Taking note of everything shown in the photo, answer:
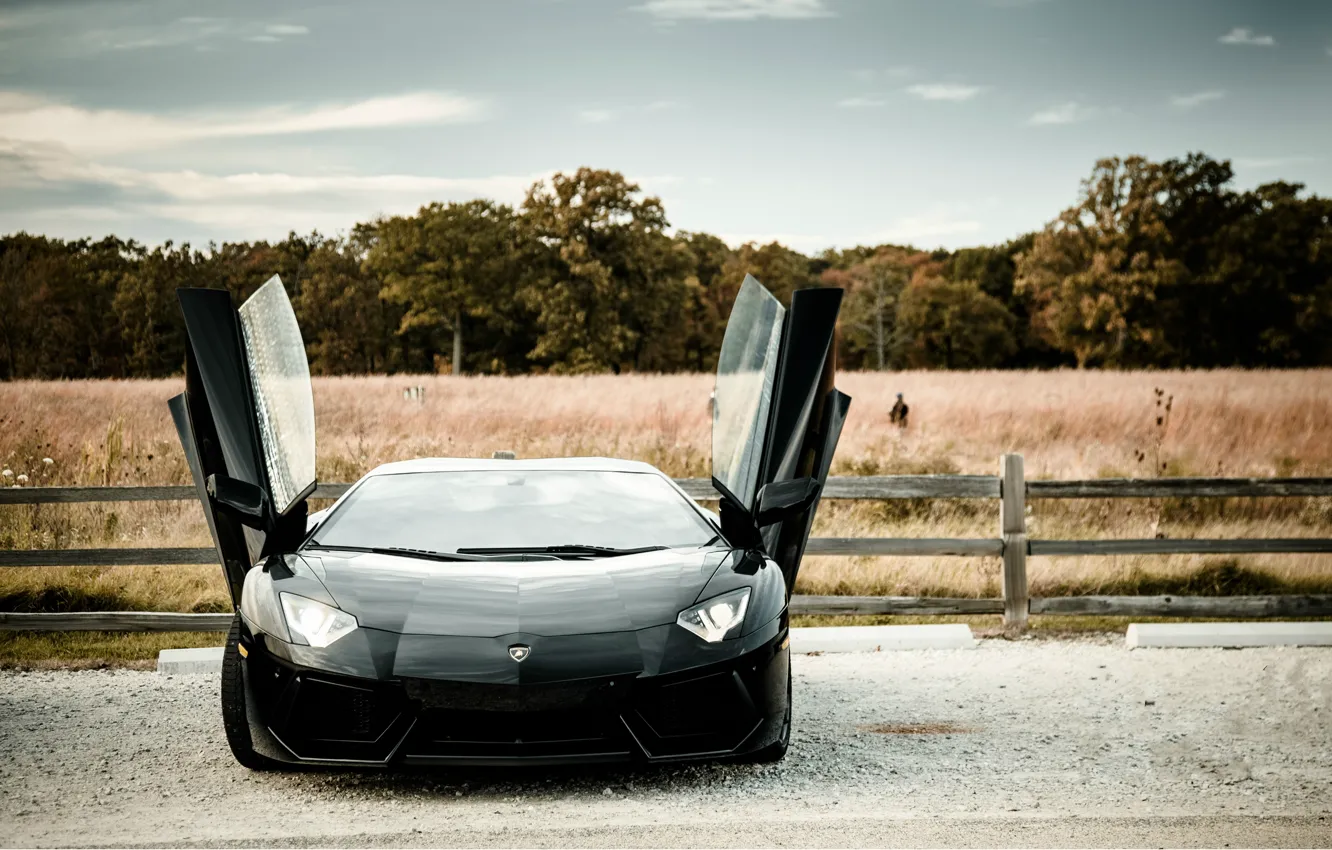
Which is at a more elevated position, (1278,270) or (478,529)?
(1278,270)

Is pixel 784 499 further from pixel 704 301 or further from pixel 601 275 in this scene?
pixel 704 301

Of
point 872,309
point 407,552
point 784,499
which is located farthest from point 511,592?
point 872,309

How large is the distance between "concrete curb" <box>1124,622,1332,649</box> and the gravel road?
38.4 inches

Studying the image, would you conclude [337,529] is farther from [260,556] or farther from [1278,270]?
[1278,270]

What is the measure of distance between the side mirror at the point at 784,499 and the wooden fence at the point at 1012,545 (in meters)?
2.77

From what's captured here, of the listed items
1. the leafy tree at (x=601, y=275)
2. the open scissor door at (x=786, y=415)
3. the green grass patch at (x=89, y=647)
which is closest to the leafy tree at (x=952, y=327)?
the leafy tree at (x=601, y=275)

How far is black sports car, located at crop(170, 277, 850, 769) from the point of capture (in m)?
3.80

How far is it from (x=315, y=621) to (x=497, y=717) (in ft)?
2.60

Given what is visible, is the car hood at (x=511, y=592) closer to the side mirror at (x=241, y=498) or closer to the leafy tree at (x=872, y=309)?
the side mirror at (x=241, y=498)

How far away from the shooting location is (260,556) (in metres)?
4.67

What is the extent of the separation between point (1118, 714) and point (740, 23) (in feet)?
53.4

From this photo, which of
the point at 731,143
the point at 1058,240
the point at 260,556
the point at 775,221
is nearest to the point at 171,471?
the point at 260,556

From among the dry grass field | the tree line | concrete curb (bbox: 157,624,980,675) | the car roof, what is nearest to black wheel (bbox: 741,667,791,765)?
the car roof

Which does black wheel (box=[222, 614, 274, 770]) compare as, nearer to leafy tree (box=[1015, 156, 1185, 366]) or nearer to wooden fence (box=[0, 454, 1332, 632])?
wooden fence (box=[0, 454, 1332, 632])
